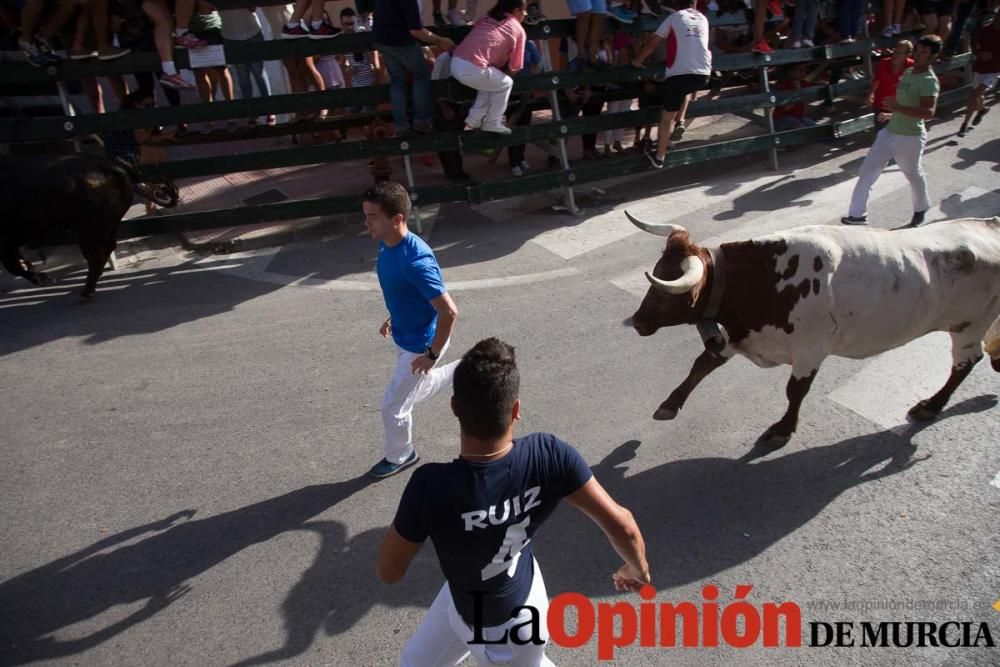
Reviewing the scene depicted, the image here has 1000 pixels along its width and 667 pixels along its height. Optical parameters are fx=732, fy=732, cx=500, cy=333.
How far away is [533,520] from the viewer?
2471mm

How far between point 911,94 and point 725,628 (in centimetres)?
628

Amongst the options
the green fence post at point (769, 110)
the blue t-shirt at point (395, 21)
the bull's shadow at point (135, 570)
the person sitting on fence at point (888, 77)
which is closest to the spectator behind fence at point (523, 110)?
the blue t-shirt at point (395, 21)

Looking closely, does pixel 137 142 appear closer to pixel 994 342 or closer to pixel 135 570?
pixel 135 570

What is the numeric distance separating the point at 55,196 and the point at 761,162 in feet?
28.3

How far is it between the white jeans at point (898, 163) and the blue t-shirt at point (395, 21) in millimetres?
4925

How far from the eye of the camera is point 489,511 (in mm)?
2318

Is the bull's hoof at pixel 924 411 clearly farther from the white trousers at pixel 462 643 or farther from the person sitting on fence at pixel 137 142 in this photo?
the person sitting on fence at pixel 137 142

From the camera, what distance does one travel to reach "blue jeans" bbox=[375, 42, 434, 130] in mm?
7691

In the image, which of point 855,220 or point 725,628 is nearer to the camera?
point 725,628

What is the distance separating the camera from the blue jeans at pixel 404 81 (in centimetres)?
769

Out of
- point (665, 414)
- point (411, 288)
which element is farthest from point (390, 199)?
point (665, 414)

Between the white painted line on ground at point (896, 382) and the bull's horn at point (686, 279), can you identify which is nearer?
the bull's horn at point (686, 279)

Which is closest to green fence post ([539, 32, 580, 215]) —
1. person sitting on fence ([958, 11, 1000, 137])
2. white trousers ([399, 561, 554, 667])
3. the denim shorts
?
the denim shorts

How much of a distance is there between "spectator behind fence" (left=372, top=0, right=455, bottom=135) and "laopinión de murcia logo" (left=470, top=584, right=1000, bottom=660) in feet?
19.4
